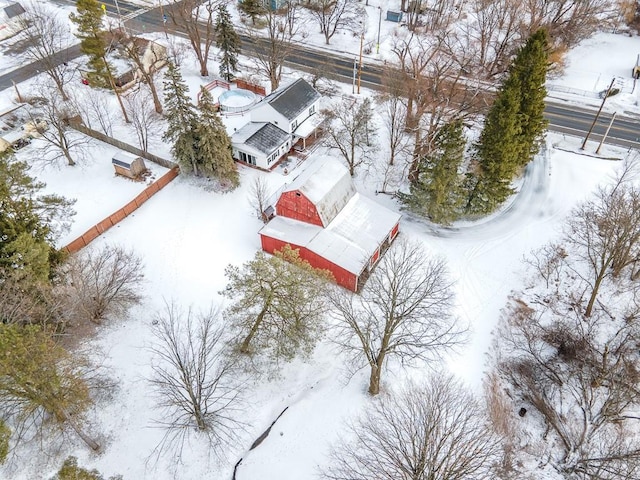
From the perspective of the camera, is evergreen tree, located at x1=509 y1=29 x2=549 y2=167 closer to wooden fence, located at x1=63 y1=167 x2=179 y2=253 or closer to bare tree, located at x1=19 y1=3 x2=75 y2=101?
wooden fence, located at x1=63 y1=167 x2=179 y2=253

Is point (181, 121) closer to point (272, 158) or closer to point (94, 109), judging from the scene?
point (272, 158)

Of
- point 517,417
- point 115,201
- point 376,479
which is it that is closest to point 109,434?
point 376,479

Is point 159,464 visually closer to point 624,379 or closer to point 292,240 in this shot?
point 292,240

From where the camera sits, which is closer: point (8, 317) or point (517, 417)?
point (8, 317)

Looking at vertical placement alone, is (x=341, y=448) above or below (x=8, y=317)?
below

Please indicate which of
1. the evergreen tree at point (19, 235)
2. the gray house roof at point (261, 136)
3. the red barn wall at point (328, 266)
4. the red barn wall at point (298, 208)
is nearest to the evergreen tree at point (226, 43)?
the gray house roof at point (261, 136)
